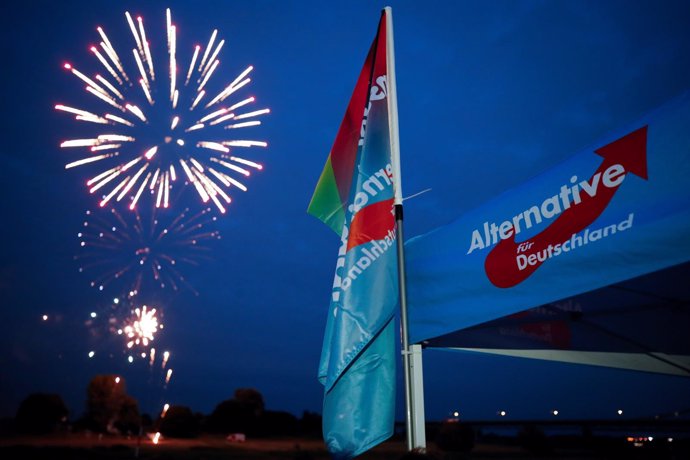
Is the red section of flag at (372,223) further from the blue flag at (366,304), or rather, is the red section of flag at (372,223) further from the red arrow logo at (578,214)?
the red arrow logo at (578,214)

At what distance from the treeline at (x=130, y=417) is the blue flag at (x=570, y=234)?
65562mm

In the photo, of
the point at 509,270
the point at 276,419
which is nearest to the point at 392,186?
the point at 509,270

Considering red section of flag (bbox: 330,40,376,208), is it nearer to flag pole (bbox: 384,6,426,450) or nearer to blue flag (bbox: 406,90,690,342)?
flag pole (bbox: 384,6,426,450)

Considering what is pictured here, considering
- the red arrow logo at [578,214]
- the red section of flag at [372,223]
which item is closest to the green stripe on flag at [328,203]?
the red section of flag at [372,223]

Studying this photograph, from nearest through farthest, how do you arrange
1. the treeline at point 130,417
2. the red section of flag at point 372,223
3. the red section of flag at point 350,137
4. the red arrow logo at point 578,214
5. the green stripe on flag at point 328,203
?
the red arrow logo at point 578,214, the red section of flag at point 372,223, the red section of flag at point 350,137, the green stripe on flag at point 328,203, the treeline at point 130,417

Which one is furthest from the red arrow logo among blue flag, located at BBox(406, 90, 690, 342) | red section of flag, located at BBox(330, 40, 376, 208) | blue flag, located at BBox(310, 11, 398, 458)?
red section of flag, located at BBox(330, 40, 376, 208)

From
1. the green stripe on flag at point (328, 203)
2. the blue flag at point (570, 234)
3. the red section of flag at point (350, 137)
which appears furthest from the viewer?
the green stripe on flag at point (328, 203)

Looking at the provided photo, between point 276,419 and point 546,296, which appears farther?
point 276,419

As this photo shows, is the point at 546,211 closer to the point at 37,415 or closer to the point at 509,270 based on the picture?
the point at 509,270

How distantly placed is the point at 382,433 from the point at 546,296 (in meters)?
1.82

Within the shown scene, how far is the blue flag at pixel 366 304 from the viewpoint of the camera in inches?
183

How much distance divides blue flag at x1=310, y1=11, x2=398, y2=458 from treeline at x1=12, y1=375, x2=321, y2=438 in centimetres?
6544

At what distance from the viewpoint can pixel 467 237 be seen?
5.20m

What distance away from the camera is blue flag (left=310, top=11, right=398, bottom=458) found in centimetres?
465
